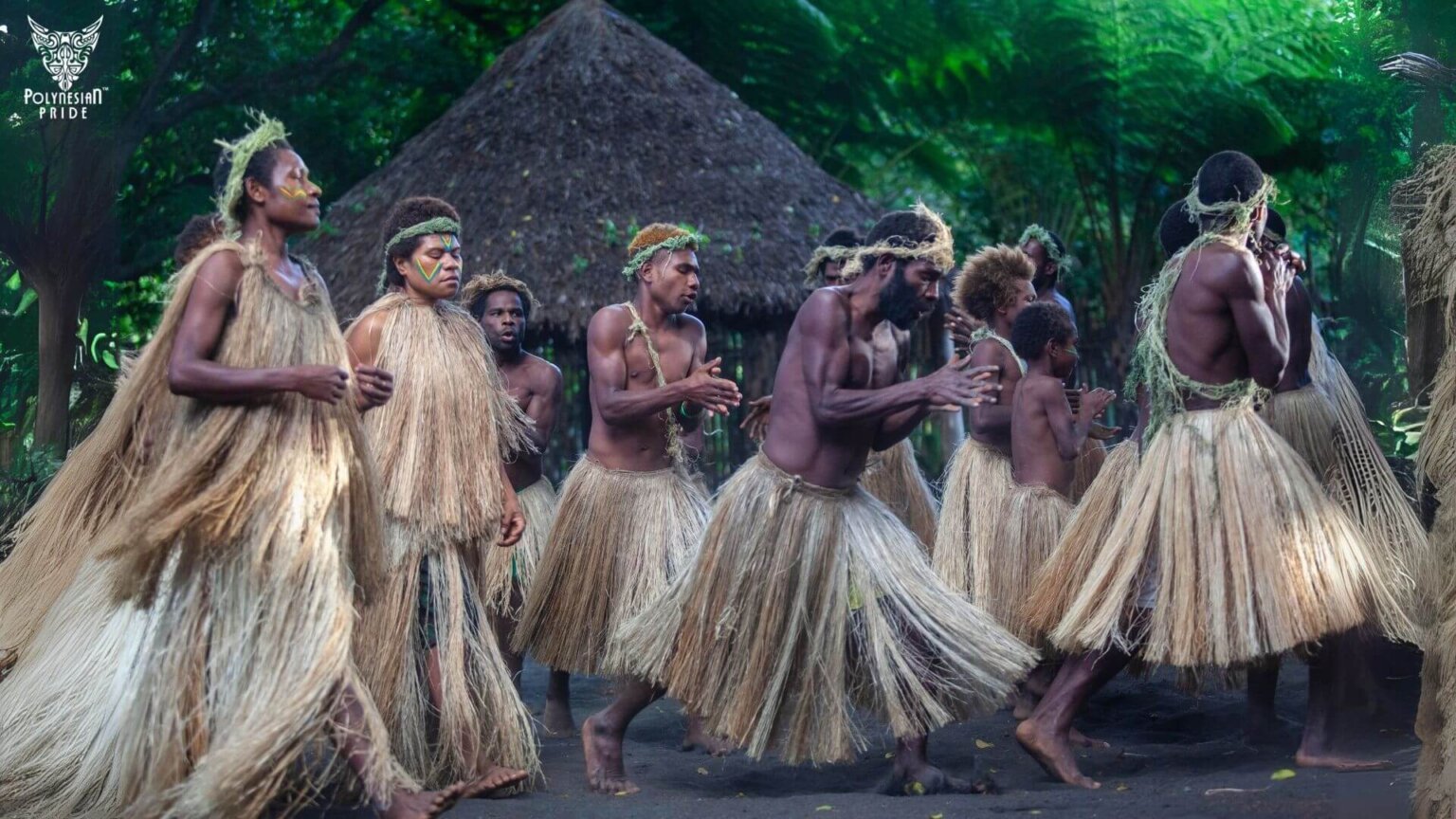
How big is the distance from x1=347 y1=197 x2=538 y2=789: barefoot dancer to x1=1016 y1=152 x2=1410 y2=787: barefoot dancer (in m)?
1.54

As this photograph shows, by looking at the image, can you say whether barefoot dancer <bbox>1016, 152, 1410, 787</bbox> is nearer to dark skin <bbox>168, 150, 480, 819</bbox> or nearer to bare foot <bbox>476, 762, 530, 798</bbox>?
bare foot <bbox>476, 762, 530, 798</bbox>

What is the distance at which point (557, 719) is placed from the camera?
5.77 m

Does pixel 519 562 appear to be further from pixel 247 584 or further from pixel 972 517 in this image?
pixel 247 584

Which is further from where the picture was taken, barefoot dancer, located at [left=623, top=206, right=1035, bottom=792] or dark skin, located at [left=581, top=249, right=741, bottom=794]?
dark skin, located at [left=581, top=249, right=741, bottom=794]

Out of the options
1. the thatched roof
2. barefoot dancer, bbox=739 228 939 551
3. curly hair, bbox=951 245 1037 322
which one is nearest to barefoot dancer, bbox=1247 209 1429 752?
curly hair, bbox=951 245 1037 322

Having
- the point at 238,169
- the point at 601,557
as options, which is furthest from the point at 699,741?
the point at 238,169

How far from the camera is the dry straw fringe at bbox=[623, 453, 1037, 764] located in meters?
4.27

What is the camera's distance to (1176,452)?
454cm

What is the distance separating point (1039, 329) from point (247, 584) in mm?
2992

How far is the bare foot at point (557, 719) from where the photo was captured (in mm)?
5754

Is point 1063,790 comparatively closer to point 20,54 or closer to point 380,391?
point 380,391

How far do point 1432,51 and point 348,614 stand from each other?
18.5 feet

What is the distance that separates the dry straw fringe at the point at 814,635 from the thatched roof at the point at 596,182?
17.2ft

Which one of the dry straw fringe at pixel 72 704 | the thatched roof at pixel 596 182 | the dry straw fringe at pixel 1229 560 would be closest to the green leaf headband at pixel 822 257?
the dry straw fringe at pixel 1229 560
